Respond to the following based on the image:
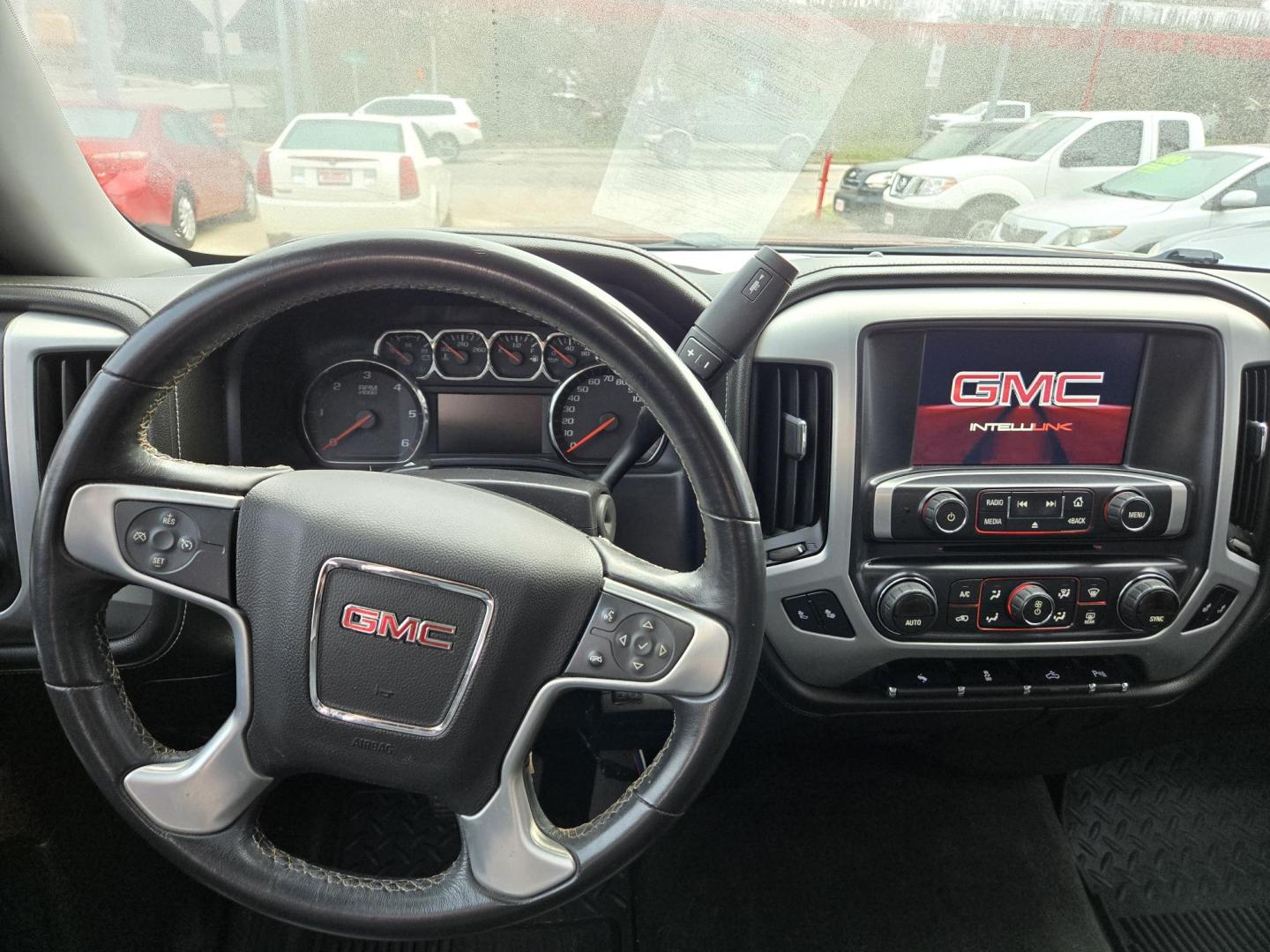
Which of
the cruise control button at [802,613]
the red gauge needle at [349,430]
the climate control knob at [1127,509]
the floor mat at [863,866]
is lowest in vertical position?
the floor mat at [863,866]

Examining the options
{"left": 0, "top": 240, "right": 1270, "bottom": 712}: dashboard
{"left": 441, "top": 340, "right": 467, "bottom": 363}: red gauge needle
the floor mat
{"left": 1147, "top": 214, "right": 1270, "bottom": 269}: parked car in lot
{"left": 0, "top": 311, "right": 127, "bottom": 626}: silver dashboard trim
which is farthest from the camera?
the floor mat

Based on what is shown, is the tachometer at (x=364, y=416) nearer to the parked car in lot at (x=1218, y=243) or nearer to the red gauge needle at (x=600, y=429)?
the red gauge needle at (x=600, y=429)

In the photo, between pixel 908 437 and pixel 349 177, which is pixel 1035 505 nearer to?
pixel 908 437

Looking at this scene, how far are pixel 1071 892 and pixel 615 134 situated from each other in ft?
5.36

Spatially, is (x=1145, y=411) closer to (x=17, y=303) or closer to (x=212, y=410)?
(x=212, y=410)

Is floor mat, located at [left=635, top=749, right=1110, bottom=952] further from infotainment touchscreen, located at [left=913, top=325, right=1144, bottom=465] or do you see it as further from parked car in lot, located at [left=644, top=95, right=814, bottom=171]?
parked car in lot, located at [left=644, top=95, right=814, bottom=171]

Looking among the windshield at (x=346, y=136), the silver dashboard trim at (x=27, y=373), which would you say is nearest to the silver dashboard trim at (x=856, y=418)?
the windshield at (x=346, y=136)

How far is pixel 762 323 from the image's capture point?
42.1 inches

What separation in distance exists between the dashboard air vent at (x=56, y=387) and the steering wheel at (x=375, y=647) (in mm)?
440

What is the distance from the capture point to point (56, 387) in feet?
4.33

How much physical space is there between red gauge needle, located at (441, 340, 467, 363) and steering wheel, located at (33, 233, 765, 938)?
54cm

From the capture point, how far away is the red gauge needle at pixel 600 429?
1.53m

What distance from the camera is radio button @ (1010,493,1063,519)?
A: 144 centimetres

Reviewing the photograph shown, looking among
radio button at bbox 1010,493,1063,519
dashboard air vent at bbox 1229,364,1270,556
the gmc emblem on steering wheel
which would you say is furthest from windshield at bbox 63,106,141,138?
dashboard air vent at bbox 1229,364,1270,556
